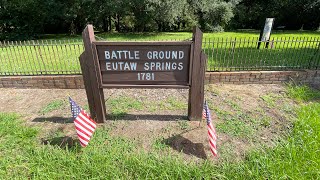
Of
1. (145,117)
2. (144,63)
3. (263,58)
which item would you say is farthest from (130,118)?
(263,58)

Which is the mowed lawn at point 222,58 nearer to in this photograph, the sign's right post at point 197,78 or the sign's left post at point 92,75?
the sign's left post at point 92,75

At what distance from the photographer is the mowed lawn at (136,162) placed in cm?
294

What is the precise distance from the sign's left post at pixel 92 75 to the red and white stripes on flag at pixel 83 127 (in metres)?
0.65

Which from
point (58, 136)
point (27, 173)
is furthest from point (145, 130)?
point (27, 173)

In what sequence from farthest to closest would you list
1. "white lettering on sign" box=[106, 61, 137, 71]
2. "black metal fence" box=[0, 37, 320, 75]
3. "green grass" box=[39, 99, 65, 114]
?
"black metal fence" box=[0, 37, 320, 75], "green grass" box=[39, 99, 65, 114], "white lettering on sign" box=[106, 61, 137, 71]

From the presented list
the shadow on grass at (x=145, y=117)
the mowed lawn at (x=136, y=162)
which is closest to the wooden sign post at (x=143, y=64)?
the shadow on grass at (x=145, y=117)

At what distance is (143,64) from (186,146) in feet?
4.92

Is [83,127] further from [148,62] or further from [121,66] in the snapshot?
[148,62]

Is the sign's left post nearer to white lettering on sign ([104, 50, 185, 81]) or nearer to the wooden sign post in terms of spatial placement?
the wooden sign post

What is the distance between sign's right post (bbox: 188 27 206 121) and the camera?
3.59m

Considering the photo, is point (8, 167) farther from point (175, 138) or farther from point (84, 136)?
point (175, 138)

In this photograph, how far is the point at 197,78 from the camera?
3.85 metres

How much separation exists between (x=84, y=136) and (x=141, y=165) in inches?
39.1

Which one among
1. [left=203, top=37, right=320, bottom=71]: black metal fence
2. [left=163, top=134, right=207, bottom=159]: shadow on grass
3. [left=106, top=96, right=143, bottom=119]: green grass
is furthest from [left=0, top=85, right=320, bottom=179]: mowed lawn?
[left=203, top=37, right=320, bottom=71]: black metal fence
